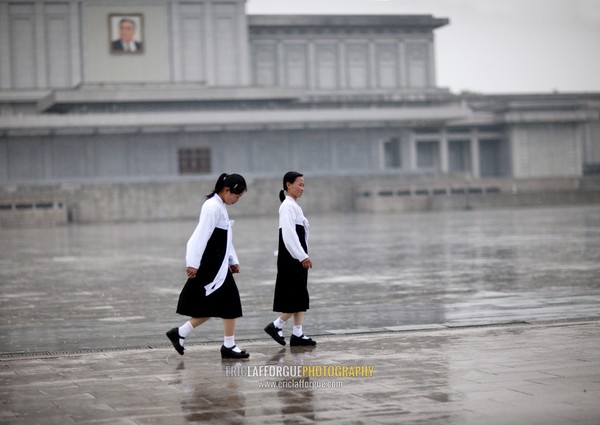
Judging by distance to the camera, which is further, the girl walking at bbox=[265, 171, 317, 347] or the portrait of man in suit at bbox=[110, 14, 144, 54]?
the portrait of man in suit at bbox=[110, 14, 144, 54]

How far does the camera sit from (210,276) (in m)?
9.45

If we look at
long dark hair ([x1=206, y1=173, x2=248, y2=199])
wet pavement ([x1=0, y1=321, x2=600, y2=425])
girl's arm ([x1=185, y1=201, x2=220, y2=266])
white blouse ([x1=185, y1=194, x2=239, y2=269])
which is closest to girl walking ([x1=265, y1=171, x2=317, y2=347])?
wet pavement ([x1=0, y1=321, x2=600, y2=425])

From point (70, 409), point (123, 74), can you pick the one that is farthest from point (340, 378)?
point (123, 74)

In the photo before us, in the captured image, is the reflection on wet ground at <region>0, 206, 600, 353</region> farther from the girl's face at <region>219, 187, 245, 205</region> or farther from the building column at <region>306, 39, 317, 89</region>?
the building column at <region>306, 39, 317, 89</region>

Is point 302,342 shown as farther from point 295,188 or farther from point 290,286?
point 295,188

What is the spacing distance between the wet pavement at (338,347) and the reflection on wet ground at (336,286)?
41 millimetres

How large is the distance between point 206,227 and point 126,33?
217ft

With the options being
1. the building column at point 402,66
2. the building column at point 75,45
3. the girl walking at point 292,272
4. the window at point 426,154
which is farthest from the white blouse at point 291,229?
the building column at point 402,66

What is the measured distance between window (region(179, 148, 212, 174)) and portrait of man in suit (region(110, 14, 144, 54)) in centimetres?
1068

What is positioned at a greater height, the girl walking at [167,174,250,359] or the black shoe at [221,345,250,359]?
the girl walking at [167,174,250,359]

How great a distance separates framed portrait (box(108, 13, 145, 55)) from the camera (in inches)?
2864

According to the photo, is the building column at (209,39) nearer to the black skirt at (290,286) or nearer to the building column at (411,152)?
the building column at (411,152)

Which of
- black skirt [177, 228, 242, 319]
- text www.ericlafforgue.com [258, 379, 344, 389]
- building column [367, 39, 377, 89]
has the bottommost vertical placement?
text www.ericlafforgue.com [258, 379, 344, 389]

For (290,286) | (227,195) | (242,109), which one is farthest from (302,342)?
(242,109)
